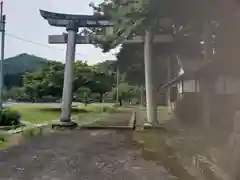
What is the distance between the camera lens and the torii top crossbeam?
741 inches

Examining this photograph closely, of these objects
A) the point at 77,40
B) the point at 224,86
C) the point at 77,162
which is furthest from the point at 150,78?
the point at 77,162

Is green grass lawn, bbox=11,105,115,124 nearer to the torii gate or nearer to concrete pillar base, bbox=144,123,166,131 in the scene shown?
the torii gate

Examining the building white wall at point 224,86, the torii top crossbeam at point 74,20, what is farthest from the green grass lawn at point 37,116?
→ the building white wall at point 224,86

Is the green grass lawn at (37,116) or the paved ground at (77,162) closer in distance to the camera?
the paved ground at (77,162)

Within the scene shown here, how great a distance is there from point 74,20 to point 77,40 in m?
1.22

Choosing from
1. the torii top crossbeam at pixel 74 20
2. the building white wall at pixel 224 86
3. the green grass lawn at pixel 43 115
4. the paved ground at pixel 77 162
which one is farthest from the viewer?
the green grass lawn at pixel 43 115

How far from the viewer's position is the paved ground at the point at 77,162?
8.00 m

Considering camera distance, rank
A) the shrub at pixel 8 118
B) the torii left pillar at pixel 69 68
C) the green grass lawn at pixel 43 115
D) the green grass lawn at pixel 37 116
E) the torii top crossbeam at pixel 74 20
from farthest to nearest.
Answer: the green grass lawn at pixel 43 115
the green grass lawn at pixel 37 116
the torii left pillar at pixel 69 68
the torii top crossbeam at pixel 74 20
the shrub at pixel 8 118

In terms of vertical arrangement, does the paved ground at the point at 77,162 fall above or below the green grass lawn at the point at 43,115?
below

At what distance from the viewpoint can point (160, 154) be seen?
1106cm

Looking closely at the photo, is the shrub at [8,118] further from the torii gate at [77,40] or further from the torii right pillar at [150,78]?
the torii right pillar at [150,78]

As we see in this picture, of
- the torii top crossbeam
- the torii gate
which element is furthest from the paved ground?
the torii top crossbeam

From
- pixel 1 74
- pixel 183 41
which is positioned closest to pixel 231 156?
pixel 183 41

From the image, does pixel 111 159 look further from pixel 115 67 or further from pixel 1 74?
pixel 115 67
